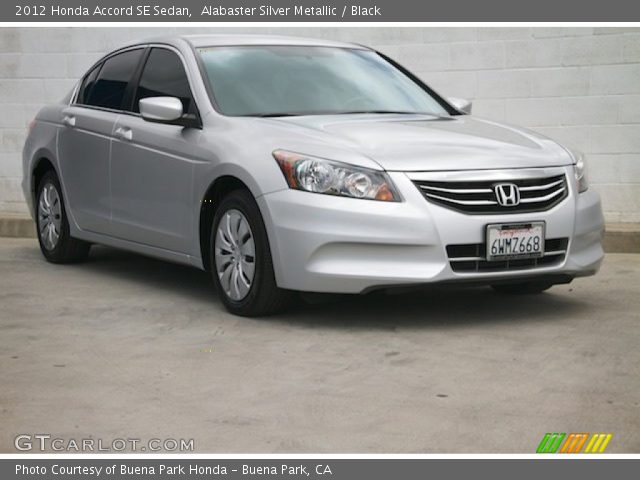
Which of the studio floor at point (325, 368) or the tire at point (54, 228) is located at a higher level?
the studio floor at point (325, 368)

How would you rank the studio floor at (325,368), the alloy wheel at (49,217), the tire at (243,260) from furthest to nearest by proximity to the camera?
the alloy wheel at (49,217), the tire at (243,260), the studio floor at (325,368)

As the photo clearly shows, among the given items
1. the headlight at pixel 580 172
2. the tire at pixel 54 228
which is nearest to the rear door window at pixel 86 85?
the tire at pixel 54 228

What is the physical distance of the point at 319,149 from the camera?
7.16m

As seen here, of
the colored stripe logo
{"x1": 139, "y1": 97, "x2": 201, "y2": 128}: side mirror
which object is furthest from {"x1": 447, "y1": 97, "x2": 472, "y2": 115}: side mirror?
the colored stripe logo

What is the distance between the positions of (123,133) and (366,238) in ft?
7.71

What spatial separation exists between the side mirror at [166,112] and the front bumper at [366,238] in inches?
38.0

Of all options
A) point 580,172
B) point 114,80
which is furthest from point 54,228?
point 580,172

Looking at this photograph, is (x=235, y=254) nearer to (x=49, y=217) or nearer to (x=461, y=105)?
(x=461, y=105)

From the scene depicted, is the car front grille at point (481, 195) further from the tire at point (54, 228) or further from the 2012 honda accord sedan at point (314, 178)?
the tire at point (54, 228)

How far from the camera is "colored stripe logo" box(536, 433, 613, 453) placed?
485 cm

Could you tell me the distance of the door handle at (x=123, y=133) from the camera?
860cm

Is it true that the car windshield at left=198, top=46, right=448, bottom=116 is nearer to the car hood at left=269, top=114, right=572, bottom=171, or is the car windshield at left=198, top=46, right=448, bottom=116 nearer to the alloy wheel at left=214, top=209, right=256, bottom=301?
the car hood at left=269, top=114, right=572, bottom=171

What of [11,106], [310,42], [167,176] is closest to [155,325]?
[167,176]
